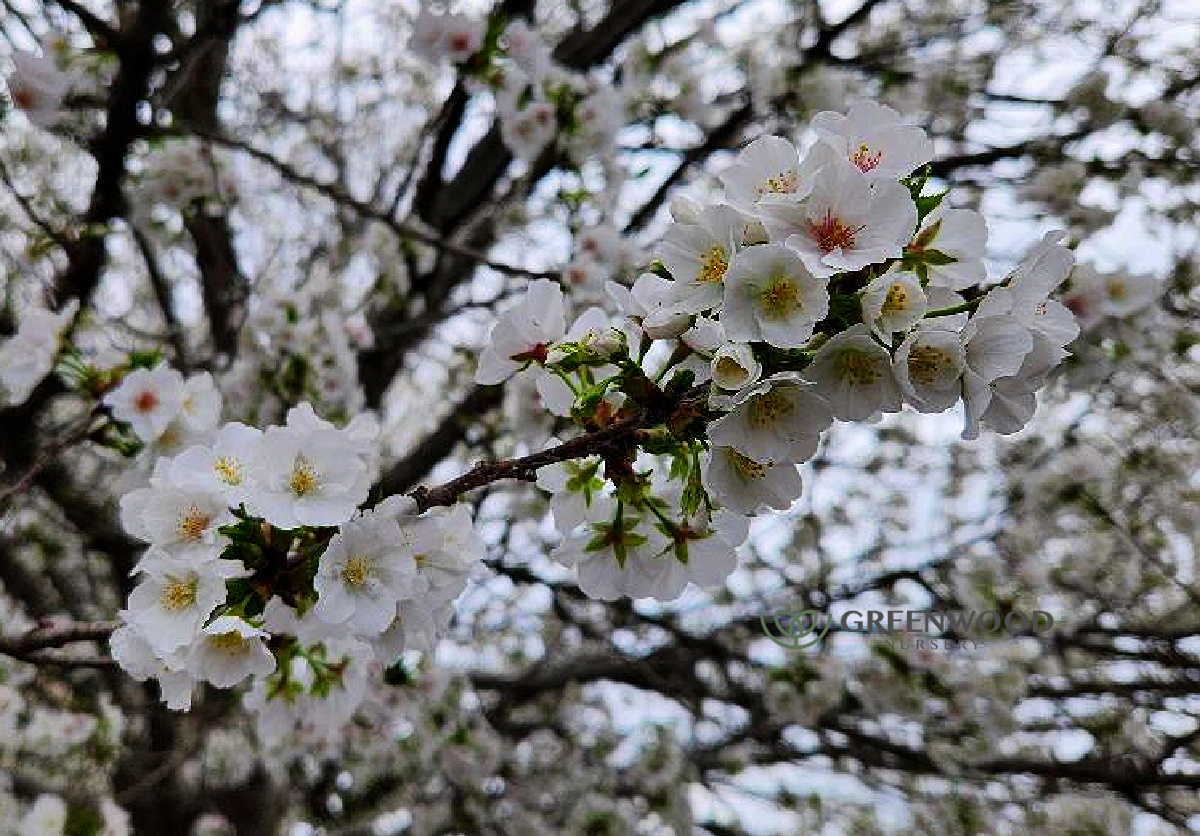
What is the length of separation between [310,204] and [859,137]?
4.67 m

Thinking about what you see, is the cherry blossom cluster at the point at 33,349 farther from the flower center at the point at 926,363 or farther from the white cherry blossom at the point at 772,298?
the flower center at the point at 926,363

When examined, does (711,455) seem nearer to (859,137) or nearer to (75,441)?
(859,137)

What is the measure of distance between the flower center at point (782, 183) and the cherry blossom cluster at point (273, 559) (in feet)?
2.06

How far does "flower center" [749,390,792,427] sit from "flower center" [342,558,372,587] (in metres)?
0.55

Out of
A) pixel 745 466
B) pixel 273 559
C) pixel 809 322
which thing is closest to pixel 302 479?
pixel 273 559

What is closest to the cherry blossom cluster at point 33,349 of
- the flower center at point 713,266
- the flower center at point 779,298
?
the flower center at point 713,266

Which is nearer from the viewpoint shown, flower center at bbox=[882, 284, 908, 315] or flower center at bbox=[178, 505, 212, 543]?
flower center at bbox=[882, 284, 908, 315]

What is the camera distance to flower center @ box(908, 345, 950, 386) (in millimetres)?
959

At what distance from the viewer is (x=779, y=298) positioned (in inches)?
37.3

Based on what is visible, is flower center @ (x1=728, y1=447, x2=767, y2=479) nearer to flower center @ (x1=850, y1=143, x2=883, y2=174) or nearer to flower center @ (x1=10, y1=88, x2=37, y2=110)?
flower center @ (x1=850, y1=143, x2=883, y2=174)

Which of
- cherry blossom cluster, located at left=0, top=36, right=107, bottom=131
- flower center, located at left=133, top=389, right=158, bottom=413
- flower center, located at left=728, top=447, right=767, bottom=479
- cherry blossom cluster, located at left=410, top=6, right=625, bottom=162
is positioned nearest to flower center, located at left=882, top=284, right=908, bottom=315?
flower center, located at left=728, top=447, right=767, bottom=479

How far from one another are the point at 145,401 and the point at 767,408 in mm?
1579

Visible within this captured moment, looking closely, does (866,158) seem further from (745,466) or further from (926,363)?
(745,466)

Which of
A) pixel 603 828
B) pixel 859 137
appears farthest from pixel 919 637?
pixel 859 137
